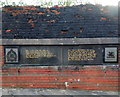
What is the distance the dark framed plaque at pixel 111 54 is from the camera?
5.67 meters

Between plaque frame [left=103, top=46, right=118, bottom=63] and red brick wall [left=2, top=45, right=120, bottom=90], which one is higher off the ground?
plaque frame [left=103, top=46, right=118, bottom=63]

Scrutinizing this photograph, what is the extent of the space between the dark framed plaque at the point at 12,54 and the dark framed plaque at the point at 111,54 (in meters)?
2.86

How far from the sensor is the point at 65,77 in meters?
5.73

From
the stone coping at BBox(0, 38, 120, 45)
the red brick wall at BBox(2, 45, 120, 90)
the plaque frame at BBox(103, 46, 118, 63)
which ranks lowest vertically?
the red brick wall at BBox(2, 45, 120, 90)

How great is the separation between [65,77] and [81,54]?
91cm

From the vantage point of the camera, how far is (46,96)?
5.18 m

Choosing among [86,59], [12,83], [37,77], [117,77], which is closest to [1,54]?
[12,83]

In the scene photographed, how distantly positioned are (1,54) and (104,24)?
146 inches

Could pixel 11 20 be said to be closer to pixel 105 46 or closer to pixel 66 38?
pixel 66 38

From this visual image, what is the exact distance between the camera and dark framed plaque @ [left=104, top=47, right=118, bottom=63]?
567cm

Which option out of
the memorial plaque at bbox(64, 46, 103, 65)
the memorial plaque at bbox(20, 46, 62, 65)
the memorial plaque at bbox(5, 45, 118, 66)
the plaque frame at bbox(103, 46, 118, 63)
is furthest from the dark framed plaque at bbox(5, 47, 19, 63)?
the plaque frame at bbox(103, 46, 118, 63)

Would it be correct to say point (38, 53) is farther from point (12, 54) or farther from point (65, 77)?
point (65, 77)

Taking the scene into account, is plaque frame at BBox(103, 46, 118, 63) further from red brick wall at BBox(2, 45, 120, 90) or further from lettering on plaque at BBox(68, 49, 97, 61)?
lettering on plaque at BBox(68, 49, 97, 61)

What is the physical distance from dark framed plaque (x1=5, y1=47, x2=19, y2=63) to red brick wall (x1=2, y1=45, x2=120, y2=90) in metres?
0.26
